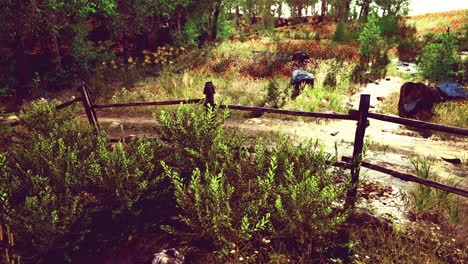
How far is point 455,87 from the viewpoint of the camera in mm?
8758

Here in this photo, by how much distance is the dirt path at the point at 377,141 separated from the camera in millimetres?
4020

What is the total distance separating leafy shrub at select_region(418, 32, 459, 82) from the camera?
981 cm

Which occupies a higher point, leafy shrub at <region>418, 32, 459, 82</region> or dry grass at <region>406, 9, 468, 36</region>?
dry grass at <region>406, 9, 468, 36</region>

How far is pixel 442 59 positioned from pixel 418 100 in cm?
388

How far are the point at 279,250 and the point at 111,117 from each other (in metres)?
7.55

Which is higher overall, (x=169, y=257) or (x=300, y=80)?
(x=300, y=80)

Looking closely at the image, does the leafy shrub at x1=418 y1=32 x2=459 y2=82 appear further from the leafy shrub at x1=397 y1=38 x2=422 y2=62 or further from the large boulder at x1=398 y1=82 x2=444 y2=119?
the leafy shrub at x1=397 y1=38 x2=422 y2=62

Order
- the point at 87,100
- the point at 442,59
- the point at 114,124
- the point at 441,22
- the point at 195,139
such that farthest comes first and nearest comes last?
the point at 441,22
the point at 442,59
the point at 114,124
the point at 87,100
the point at 195,139

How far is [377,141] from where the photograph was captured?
6.18m

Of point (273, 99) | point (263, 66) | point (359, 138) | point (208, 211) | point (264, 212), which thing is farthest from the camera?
point (263, 66)

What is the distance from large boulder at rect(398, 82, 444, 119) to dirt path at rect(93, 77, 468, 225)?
833mm

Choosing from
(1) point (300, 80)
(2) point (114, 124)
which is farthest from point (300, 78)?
(2) point (114, 124)

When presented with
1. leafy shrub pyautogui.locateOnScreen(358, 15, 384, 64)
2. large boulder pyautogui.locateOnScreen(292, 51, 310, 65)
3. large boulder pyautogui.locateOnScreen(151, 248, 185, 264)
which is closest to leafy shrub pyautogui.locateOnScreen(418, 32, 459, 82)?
leafy shrub pyautogui.locateOnScreen(358, 15, 384, 64)

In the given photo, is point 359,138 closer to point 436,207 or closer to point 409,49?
point 436,207
